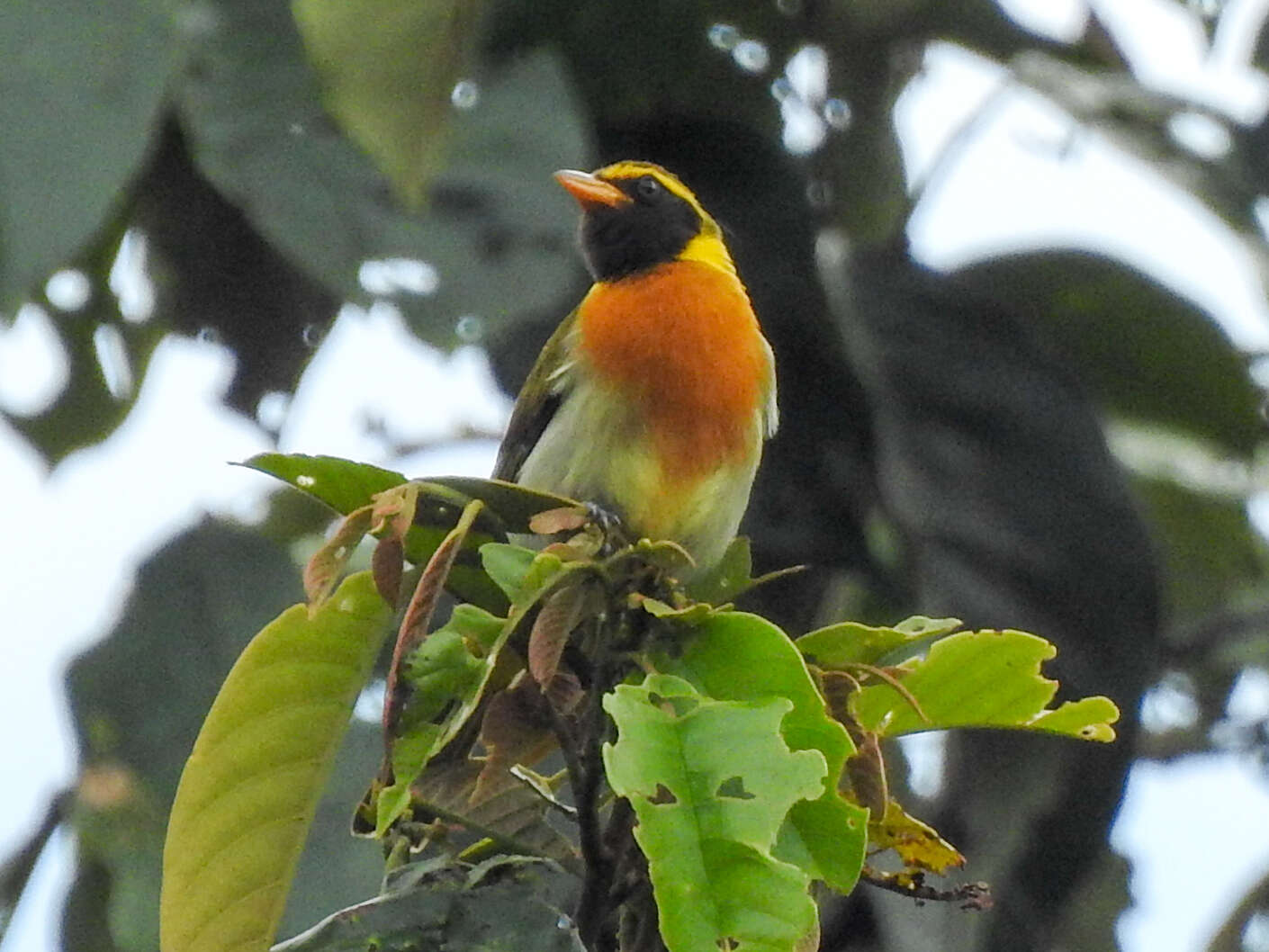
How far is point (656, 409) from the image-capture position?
8.72 feet

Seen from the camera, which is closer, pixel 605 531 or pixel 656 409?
pixel 605 531

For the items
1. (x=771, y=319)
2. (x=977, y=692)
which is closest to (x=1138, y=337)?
(x=771, y=319)

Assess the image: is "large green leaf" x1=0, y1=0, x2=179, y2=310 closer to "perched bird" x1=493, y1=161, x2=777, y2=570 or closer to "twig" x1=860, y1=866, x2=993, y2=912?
"perched bird" x1=493, y1=161, x2=777, y2=570

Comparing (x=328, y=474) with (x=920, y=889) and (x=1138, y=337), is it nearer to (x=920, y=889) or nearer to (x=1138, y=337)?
(x=920, y=889)

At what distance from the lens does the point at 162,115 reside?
328 cm

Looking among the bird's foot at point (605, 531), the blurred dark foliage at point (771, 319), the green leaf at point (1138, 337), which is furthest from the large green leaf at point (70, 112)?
the green leaf at point (1138, 337)

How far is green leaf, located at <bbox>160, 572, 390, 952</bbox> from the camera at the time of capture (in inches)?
62.3

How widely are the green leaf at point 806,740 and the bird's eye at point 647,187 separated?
75.7 inches

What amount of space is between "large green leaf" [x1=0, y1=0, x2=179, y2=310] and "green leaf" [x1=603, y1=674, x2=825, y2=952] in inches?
58.8

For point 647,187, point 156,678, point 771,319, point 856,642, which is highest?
point 856,642

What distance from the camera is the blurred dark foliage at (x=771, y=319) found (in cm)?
284

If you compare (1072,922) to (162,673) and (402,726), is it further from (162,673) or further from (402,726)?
(402,726)

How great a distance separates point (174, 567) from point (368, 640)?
5.14 feet

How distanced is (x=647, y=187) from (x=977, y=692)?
1.84 meters
